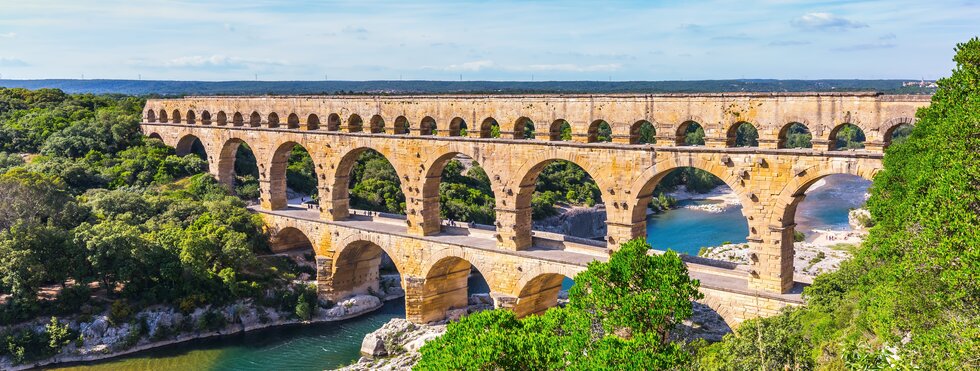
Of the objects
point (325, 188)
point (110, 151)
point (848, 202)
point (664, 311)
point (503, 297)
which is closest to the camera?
point (664, 311)

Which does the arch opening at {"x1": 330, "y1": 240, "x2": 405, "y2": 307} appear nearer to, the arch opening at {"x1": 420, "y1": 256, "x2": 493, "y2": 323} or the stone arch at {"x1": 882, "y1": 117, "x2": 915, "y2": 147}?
the arch opening at {"x1": 420, "y1": 256, "x2": 493, "y2": 323}

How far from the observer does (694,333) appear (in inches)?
990

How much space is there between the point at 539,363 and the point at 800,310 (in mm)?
8611

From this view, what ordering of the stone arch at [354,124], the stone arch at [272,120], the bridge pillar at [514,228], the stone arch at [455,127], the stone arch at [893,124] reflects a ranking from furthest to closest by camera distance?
the stone arch at [272,120], the stone arch at [354,124], the stone arch at [455,127], the bridge pillar at [514,228], the stone arch at [893,124]

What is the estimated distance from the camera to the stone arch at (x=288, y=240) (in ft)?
106

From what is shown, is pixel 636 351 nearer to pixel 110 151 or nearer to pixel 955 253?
pixel 955 253

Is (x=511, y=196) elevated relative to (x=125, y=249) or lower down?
elevated

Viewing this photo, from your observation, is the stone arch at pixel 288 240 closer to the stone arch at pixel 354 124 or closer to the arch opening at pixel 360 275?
the arch opening at pixel 360 275

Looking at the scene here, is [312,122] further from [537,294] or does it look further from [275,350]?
[537,294]

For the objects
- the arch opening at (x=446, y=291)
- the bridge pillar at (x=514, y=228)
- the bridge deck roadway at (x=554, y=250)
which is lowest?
the arch opening at (x=446, y=291)

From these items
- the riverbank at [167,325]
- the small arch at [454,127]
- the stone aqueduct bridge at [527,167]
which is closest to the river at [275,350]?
the riverbank at [167,325]

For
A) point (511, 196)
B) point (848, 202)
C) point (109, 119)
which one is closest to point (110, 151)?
point (109, 119)

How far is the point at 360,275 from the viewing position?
101ft

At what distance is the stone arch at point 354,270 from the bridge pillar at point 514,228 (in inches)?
241
